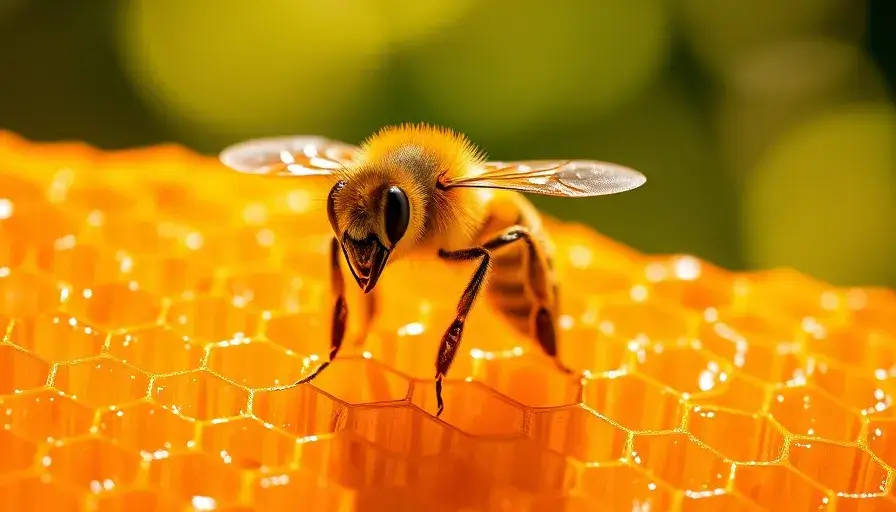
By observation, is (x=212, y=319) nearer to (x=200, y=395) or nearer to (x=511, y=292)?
(x=200, y=395)

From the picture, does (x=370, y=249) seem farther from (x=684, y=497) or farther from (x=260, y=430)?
(x=684, y=497)

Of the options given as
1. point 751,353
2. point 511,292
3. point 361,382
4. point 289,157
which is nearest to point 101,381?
point 361,382

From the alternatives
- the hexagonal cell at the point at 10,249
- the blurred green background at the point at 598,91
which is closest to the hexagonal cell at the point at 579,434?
the hexagonal cell at the point at 10,249

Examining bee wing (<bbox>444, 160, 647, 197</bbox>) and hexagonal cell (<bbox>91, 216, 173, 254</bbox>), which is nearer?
bee wing (<bbox>444, 160, 647, 197</bbox>)

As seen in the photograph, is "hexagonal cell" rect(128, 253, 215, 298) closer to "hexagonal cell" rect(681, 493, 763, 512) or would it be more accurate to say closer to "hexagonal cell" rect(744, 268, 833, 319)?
"hexagonal cell" rect(681, 493, 763, 512)

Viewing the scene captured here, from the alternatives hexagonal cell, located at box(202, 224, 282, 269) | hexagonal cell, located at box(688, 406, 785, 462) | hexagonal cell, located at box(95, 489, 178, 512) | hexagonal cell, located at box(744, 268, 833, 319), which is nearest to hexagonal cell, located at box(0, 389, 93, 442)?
hexagonal cell, located at box(95, 489, 178, 512)

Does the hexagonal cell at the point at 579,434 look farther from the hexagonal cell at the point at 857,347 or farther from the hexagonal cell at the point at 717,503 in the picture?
the hexagonal cell at the point at 857,347
